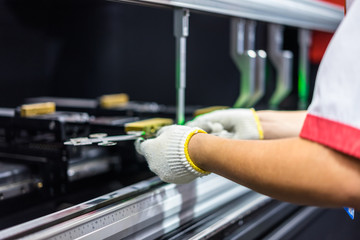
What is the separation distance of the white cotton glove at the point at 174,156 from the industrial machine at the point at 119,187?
13 cm

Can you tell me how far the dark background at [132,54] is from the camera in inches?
84.7

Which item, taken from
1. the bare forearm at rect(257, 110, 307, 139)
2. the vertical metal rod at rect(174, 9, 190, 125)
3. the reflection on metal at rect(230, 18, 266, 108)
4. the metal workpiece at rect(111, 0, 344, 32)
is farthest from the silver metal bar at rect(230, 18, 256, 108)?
the vertical metal rod at rect(174, 9, 190, 125)

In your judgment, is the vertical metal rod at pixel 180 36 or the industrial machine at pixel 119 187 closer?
the industrial machine at pixel 119 187

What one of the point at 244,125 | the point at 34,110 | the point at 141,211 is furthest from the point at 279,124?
the point at 34,110

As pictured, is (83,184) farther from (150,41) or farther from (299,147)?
(150,41)

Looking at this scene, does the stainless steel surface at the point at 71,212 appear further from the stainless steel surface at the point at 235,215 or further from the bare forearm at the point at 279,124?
the bare forearm at the point at 279,124

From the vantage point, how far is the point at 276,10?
4.62 ft

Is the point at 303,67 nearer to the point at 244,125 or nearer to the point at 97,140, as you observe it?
the point at 244,125


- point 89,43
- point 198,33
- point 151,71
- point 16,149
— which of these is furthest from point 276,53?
point 16,149

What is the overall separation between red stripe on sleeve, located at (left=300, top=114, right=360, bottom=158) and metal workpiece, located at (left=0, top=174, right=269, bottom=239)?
0.52 meters

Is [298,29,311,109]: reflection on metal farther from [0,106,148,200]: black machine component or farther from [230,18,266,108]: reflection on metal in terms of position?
[0,106,148,200]: black machine component

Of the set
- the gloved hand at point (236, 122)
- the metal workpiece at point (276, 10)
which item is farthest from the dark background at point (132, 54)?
the gloved hand at point (236, 122)

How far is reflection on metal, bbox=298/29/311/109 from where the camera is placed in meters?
2.01

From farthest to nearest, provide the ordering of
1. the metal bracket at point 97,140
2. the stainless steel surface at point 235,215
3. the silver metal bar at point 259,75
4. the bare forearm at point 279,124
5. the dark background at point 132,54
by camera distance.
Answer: the dark background at point 132,54 → the silver metal bar at point 259,75 → the bare forearm at point 279,124 → the stainless steel surface at point 235,215 → the metal bracket at point 97,140
